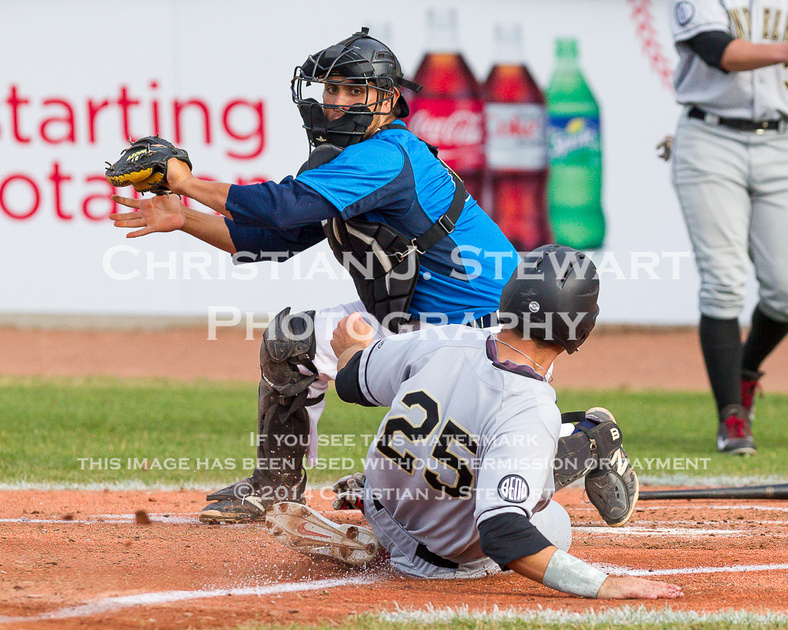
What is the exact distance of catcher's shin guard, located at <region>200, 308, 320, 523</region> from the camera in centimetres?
393

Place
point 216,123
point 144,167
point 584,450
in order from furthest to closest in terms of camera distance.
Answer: point 216,123, point 144,167, point 584,450

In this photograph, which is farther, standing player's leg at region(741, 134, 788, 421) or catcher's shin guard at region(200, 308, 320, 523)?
standing player's leg at region(741, 134, 788, 421)

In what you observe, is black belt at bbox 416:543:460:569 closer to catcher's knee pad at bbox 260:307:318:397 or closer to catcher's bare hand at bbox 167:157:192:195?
catcher's knee pad at bbox 260:307:318:397

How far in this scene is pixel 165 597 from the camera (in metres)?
2.80

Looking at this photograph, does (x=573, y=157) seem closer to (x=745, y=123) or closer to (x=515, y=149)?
(x=515, y=149)

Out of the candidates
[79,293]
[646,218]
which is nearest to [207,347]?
[79,293]

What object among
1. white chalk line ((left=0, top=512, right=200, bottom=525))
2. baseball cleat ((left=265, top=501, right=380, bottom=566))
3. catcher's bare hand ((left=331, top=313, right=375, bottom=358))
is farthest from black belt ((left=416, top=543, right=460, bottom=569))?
white chalk line ((left=0, top=512, right=200, bottom=525))

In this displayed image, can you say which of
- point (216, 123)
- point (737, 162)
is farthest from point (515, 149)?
point (737, 162)

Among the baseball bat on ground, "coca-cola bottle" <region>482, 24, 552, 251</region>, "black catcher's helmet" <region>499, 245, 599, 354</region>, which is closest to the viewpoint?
"black catcher's helmet" <region>499, 245, 599, 354</region>

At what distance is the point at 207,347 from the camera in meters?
11.6

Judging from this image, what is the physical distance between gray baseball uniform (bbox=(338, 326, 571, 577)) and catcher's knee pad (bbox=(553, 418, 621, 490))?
154 mm

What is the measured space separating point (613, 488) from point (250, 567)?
119cm

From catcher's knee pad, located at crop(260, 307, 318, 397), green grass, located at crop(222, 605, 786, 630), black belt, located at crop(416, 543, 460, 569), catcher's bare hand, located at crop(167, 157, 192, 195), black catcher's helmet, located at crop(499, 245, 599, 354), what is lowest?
black belt, located at crop(416, 543, 460, 569)

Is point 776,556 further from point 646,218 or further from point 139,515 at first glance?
point 646,218
